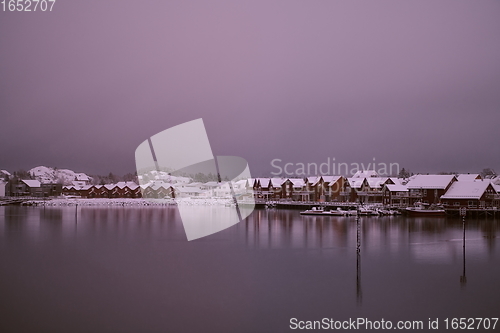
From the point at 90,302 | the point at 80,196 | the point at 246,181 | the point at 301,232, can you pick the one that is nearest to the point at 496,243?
the point at 301,232

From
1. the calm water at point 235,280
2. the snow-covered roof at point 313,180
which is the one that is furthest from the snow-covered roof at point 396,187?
the calm water at point 235,280

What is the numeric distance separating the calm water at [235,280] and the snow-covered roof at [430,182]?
13.2m

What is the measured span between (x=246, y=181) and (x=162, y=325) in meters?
44.9

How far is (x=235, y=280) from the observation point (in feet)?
42.6

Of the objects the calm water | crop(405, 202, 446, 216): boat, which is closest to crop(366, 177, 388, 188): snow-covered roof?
crop(405, 202, 446, 216): boat

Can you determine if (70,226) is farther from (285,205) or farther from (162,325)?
(285,205)

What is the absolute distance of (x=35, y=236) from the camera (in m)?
21.7

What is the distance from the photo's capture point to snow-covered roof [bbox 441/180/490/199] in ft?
107

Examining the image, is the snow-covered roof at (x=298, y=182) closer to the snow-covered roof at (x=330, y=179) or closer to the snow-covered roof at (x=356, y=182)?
the snow-covered roof at (x=330, y=179)

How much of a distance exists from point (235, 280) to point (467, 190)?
2645 centimetres

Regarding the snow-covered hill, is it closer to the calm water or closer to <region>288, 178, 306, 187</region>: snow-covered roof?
<region>288, 178, 306, 187</region>: snow-covered roof

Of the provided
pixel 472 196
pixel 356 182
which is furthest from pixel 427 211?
pixel 356 182

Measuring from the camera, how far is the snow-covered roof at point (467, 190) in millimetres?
32750

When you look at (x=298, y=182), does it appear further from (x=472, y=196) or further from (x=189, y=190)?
(x=189, y=190)
